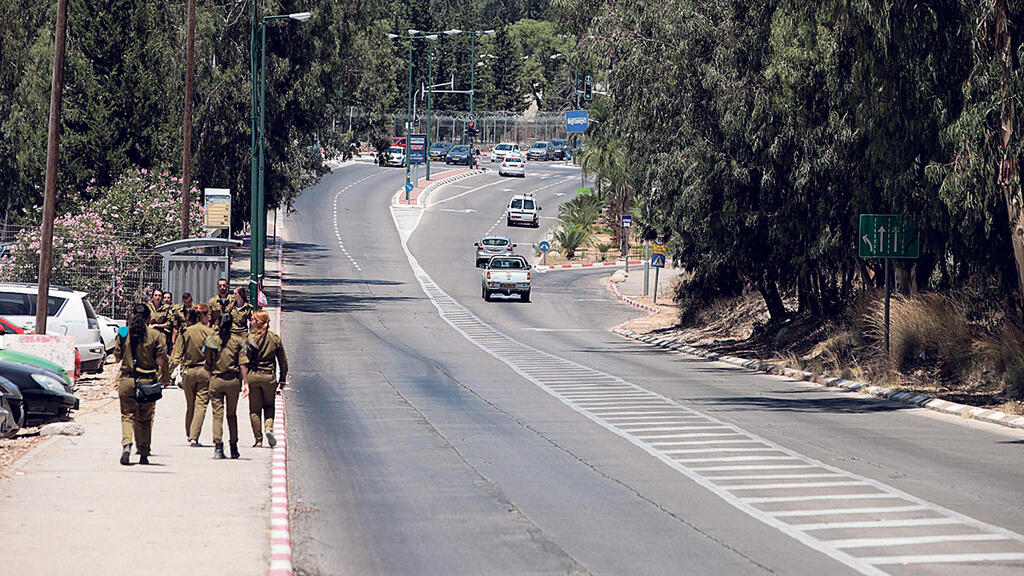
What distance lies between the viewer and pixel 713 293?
40.0 metres

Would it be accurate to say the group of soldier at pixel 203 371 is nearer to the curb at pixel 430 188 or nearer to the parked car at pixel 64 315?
the parked car at pixel 64 315

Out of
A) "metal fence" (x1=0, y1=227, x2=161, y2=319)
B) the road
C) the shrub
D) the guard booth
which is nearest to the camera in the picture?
the road

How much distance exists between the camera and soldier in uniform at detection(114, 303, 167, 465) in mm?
14164

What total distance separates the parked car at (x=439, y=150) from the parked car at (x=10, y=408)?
4299 inches

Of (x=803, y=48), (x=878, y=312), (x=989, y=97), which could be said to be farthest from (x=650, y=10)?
(x=989, y=97)

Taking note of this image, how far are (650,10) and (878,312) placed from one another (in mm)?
10330

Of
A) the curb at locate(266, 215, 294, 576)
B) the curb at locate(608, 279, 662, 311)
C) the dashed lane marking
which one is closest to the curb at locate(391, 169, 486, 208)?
the curb at locate(608, 279, 662, 311)

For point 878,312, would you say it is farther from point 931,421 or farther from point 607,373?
point 931,421

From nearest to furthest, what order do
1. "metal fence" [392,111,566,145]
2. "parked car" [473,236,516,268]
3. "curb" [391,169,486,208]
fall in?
"parked car" [473,236,516,268], "curb" [391,169,486,208], "metal fence" [392,111,566,145]

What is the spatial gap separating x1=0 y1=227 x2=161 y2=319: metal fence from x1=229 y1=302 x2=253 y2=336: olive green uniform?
17356 millimetres

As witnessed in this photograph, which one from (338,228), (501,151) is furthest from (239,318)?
(501,151)

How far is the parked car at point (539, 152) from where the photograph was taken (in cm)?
13200

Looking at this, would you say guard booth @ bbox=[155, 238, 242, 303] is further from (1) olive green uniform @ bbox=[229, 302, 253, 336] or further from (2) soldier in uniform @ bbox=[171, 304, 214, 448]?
(2) soldier in uniform @ bbox=[171, 304, 214, 448]

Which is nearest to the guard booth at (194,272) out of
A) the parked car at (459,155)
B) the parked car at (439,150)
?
the parked car at (459,155)
